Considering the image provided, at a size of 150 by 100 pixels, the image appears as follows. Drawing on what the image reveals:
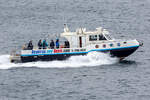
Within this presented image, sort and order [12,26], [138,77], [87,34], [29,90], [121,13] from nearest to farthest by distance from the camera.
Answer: [29,90] → [138,77] → [87,34] → [12,26] → [121,13]

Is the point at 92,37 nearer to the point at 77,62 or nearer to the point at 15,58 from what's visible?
the point at 77,62

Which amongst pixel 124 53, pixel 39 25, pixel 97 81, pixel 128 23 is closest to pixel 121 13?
pixel 128 23

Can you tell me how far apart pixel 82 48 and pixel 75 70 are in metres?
2.93

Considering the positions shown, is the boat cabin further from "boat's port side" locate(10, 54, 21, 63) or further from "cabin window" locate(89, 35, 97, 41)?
"boat's port side" locate(10, 54, 21, 63)

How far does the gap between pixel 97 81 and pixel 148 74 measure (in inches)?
240

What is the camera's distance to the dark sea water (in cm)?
5519

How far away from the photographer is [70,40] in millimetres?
64500

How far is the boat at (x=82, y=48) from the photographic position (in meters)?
63.6

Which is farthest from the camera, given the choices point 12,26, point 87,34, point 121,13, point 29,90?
point 121,13

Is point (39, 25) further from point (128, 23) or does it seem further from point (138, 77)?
point (138, 77)

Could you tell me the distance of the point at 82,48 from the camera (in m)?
63.6

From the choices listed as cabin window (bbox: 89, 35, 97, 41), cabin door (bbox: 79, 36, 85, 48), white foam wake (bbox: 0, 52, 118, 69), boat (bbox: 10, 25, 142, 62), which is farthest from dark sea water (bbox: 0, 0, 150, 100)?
cabin window (bbox: 89, 35, 97, 41)

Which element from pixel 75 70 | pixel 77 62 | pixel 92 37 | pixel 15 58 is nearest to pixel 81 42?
pixel 92 37

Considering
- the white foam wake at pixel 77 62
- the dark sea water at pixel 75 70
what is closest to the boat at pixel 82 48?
the white foam wake at pixel 77 62
